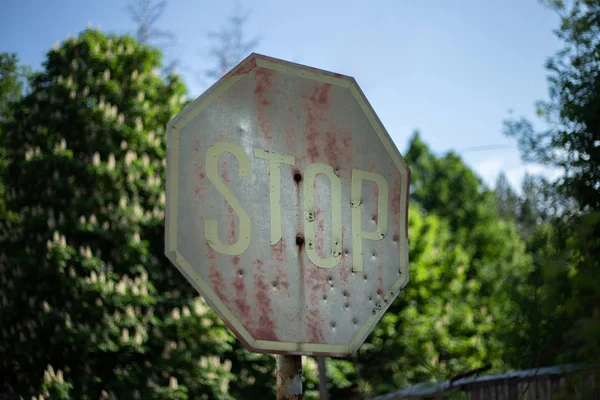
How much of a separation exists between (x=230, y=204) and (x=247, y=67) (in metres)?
0.45

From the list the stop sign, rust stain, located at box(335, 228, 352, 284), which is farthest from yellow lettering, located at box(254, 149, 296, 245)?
rust stain, located at box(335, 228, 352, 284)

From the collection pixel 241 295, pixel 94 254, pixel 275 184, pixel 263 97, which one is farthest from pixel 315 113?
pixel 94 254

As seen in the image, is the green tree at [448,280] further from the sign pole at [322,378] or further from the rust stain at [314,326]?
the rust stain at [314,326]

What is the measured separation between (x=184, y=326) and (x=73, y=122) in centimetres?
671

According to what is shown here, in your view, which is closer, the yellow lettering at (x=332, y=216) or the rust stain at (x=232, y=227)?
the rust stain at (x=232, y=227)

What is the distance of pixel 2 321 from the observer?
18.0 metres

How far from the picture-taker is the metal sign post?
6.02ft

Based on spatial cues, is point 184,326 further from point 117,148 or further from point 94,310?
point 117,148

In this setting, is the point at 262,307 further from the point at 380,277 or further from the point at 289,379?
the point at 380,277

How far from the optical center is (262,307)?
1.87 metres

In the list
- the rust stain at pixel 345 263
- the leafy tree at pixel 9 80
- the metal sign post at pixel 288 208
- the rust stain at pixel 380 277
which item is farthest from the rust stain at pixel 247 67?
the leafy tree at pixel 9 80

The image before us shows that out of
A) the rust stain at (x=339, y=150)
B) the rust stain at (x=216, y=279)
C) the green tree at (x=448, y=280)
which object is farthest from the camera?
the green tree at (x=448, y=280)

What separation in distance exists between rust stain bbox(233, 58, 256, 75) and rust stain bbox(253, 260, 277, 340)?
1.89 feet

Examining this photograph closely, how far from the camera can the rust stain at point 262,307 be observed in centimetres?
185
